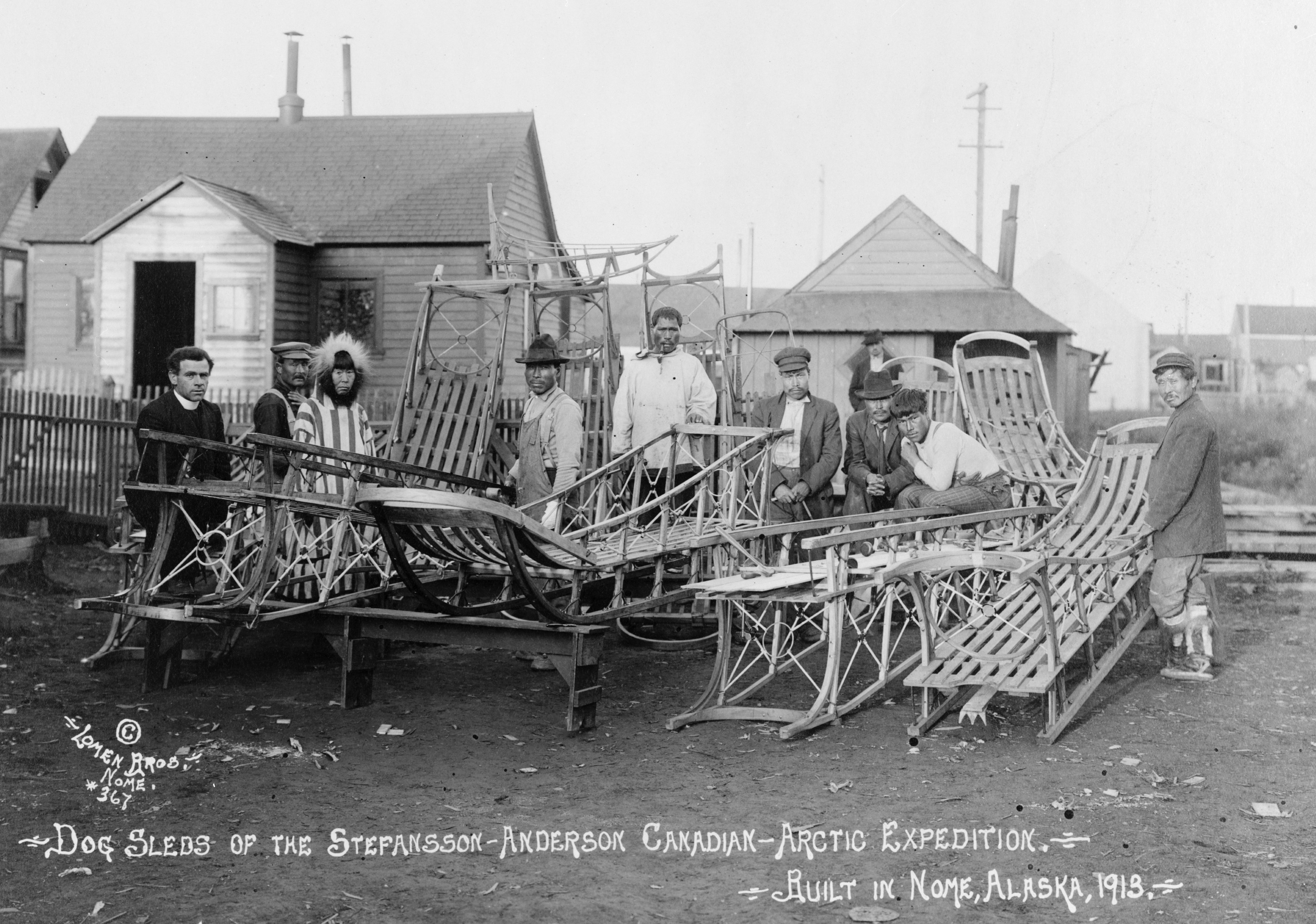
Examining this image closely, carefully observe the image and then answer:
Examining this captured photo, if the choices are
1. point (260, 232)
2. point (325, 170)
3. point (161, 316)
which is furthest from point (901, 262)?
point (161, 316)

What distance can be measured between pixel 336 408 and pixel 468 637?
2144mm

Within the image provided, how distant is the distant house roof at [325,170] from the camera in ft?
67.1

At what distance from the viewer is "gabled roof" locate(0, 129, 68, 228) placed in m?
24.2

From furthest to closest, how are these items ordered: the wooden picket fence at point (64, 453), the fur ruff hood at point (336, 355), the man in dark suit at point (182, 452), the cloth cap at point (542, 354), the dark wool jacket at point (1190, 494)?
the wooden picket fence at point (64, 453), the cloth cap at point (542, 354), the fur ruff hood at point (336, 355), the dark wool jacket at point (1190, 494), the man in dark suit at point (182, 452)

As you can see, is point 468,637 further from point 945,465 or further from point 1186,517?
point 1186,517

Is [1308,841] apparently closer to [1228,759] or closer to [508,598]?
[1228,759]

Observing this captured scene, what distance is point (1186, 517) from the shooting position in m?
6.89

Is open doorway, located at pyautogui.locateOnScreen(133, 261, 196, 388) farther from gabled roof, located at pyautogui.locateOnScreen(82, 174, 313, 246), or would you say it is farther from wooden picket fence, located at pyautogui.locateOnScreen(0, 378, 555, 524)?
wooden picket fence, located at pyautogui.locateOnScreen(0, 378, 555, 524)

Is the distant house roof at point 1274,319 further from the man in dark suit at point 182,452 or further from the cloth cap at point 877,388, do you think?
the man in dark suit at point 182,452

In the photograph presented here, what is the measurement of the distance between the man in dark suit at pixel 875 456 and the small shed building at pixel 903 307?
7.99 meters

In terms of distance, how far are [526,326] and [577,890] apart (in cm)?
772

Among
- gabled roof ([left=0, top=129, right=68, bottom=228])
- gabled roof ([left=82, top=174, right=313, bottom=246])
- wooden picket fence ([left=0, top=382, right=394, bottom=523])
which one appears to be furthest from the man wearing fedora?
gabled roof ([left=0, top=129, right=68, bottom=228])

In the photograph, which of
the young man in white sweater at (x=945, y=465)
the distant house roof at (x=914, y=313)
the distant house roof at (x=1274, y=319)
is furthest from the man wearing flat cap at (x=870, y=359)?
A: the distant house roof at (x=1274, y=319)

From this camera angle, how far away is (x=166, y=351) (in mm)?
21922
